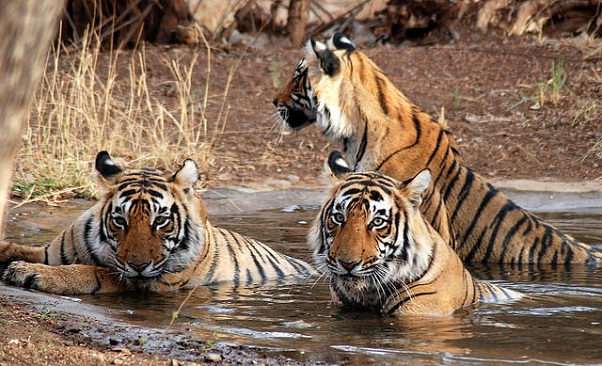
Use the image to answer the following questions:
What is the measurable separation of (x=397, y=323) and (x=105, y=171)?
192 centimetres

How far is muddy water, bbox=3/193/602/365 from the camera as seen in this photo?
14.3 ft

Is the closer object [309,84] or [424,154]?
[424,154]

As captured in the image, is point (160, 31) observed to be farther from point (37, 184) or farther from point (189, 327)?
point (189, 327)

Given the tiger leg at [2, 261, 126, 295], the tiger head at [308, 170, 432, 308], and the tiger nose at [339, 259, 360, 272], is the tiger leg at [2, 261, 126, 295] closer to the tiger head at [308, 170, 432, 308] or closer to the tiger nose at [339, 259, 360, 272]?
the tiger head at [308, 170, 432, 308]

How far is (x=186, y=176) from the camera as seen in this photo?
578 cm

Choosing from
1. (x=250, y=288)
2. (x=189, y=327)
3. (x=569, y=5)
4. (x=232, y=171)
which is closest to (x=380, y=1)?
(x=569, y=5)

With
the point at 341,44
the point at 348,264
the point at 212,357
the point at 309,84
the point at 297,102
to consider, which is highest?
the point at 341,44

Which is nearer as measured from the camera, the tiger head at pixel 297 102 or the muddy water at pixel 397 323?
the muddy water at pixel 397 323

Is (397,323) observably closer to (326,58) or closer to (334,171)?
(334,171)

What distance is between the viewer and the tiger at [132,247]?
17.7ft

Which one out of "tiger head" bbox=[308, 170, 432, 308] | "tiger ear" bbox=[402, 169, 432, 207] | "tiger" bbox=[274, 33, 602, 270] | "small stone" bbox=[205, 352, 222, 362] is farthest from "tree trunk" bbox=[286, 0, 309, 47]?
"small stone" bbox=[205, 352, 222, 362]

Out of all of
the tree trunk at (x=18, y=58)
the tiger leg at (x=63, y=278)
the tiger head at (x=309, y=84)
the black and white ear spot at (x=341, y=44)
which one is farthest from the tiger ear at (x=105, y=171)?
the tree trunk at (x=18, y=58)

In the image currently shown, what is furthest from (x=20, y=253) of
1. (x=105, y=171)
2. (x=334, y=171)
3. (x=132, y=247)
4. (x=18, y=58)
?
(x=18, y=58)

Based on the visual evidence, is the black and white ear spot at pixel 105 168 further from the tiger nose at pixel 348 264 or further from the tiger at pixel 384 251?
the tiger nose at pixel 348 264
